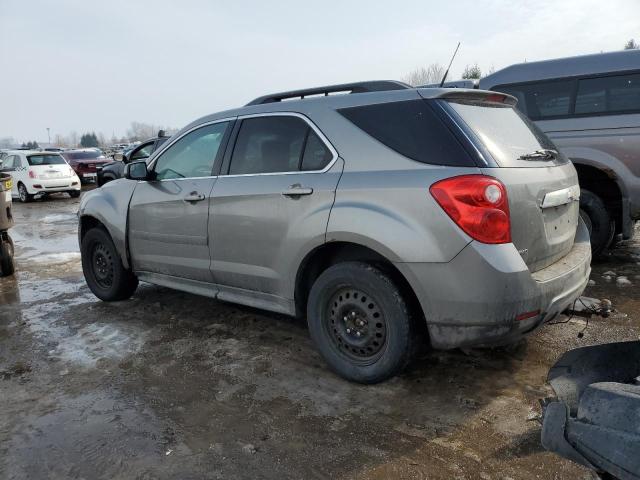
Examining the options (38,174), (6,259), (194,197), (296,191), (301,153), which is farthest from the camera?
(38,174)

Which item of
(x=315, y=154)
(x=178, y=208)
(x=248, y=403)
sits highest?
(x=315, y=154)

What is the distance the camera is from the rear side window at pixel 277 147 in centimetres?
334

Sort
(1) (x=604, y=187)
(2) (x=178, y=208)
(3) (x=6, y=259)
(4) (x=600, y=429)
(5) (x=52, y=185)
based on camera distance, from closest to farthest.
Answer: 1. (4) (x=600, y=429)
2. (2) (x=178, y=208)
3. (1) (x=604, y=187)
4. (3) (x=6, y=259)
5. (5) (x=52, y=185)

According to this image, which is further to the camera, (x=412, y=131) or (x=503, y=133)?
(x=503, y=133)

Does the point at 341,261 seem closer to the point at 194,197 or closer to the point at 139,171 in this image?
the point at 194,197

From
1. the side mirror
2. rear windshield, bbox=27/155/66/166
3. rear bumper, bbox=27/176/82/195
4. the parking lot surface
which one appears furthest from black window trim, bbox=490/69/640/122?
rear windshield, bbox=27/155/66/166

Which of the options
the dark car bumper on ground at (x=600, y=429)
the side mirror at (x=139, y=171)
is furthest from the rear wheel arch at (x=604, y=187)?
the side mirror at (x=139, y=171)

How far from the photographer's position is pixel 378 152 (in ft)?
9.91

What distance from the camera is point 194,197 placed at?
3984mm

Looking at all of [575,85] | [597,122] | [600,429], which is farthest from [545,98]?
[600,429]

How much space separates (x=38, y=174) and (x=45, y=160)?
0.75m

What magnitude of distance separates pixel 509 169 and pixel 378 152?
0.74 metres

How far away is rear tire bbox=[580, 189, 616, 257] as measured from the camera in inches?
218

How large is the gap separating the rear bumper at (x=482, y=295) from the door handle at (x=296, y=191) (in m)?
0.79
